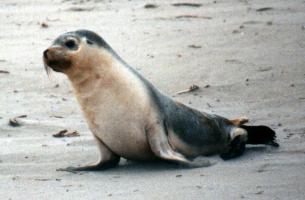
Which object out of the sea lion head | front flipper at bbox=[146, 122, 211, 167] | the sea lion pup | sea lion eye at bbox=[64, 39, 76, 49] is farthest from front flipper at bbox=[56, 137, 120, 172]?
sea lion eye at bbox=[64, 39, 76, 49]

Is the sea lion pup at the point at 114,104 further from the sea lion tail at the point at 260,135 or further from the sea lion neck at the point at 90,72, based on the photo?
the sea lion tail at the point at 260,135

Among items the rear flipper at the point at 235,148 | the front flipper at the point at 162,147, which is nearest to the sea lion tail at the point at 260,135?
the rear flipper at the point at 235,148

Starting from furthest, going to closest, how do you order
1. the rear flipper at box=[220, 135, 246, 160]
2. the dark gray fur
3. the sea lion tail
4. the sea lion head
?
the sea lion tail → the rear flipper at box=[220, 135, 246, 160] → the dark gray fur → the sea lion head

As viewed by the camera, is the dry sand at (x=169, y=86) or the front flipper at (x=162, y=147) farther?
the front flipper at (x=162, y=147)

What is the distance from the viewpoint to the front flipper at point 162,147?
560 centimetres

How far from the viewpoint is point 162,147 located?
5.65 meters

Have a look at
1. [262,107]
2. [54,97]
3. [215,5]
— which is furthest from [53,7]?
[262,107]

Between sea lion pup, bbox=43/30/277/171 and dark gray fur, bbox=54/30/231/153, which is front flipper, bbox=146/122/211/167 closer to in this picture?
sea lion pup, bbox=43/30/277/171

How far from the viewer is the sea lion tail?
6.01 metres

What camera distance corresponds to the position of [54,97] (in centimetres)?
778

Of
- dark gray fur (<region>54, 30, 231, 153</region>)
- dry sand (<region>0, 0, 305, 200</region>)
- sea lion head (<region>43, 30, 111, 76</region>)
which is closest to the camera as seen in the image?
dry sand (<region>0, 0, 305, 200</region>)

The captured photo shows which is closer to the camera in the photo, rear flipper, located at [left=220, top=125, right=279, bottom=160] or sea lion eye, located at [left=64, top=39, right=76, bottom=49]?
sea lion eye, located at [left=64, top=39, right=76, bottom=49]

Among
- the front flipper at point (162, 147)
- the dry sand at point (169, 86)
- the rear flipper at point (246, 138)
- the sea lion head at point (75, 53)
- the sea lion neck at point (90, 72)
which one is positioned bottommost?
the dry sand at point (169, 86)

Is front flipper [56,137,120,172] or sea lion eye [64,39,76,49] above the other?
sea lion eye [64,39,76,49]
